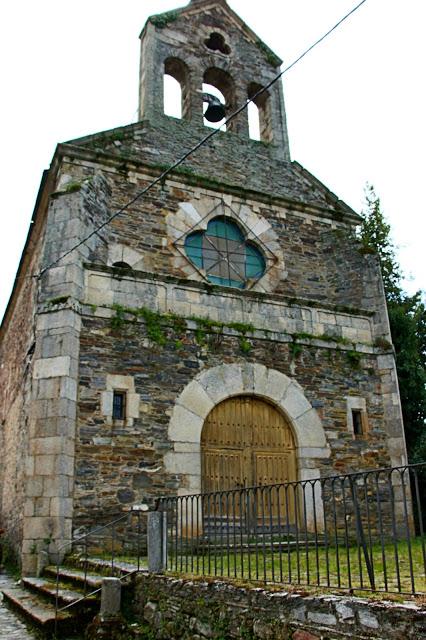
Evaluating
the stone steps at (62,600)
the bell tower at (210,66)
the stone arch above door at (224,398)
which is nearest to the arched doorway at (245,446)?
the stone arch above door at (224,398)

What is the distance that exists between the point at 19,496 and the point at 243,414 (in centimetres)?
402

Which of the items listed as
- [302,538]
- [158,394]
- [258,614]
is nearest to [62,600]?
[258,614]

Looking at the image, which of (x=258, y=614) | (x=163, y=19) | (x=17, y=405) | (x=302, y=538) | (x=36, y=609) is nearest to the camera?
(x=258, y=614)

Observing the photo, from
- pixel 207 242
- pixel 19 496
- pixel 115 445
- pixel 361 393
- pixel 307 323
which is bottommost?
pixel 19 496

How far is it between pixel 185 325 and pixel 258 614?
6210 mm

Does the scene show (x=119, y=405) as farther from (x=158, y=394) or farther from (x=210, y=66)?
(x=210, y=66)

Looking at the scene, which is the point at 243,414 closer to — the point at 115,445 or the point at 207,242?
the point at 115,445

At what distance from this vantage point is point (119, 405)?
9672mm

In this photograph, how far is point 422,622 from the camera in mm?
3635

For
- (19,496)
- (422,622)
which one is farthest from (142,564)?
(422,622)

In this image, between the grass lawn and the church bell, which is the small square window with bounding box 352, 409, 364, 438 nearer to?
the grass lawn

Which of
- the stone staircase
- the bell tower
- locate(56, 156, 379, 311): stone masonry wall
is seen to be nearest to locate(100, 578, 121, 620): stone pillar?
the stone staircase

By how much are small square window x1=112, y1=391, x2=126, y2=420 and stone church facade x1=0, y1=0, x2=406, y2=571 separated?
1.3 inches

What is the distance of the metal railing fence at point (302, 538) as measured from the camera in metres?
4.77
